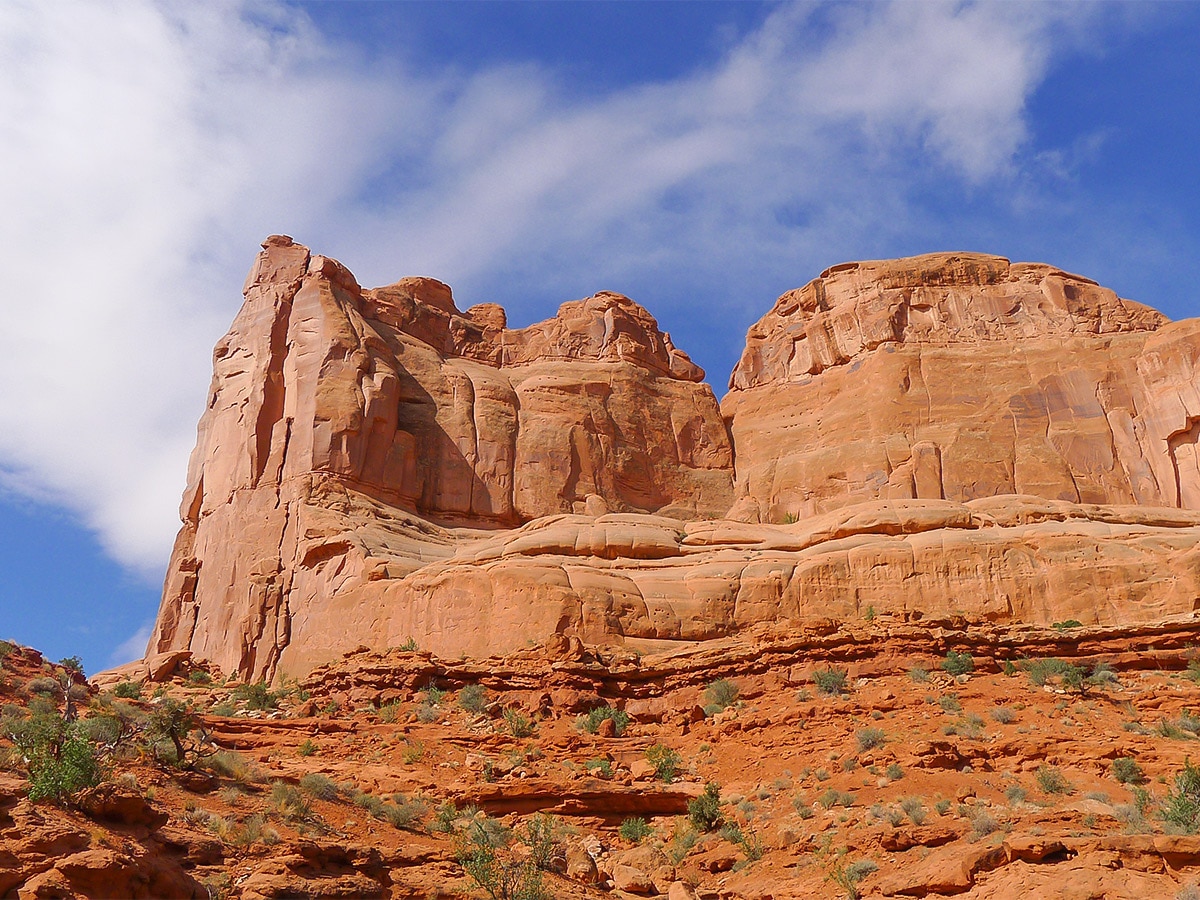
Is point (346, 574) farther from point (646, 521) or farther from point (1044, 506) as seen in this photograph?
point (1044, 506)

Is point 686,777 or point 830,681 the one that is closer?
point 686,777

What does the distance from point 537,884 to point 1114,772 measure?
477 inches

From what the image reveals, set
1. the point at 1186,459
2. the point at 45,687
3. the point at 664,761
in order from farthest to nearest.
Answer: the point at 1186,459 → the point at 664,761 → the point at 45,687

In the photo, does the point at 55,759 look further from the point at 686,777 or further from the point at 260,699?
the point at 260,699

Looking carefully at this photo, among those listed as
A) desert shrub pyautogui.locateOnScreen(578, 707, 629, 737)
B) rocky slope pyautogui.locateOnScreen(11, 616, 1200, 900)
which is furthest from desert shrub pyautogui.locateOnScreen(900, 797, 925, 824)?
desert shrub pyautogui.locateOnScreen(578, 707, 629, 737)

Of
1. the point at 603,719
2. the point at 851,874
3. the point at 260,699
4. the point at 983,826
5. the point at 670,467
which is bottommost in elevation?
the point at 851,874

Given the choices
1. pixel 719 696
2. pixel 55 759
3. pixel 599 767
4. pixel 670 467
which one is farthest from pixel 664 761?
pixel 670 467

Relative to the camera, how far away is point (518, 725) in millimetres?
28156

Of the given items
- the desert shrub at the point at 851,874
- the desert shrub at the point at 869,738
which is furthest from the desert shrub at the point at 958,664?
the desert shrub at the point at 851,874

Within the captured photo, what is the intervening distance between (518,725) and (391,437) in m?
26.9

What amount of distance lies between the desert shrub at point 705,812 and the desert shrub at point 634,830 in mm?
861

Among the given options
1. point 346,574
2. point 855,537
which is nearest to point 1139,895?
point 855,537

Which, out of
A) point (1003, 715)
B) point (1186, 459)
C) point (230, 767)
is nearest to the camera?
point (230, 767)

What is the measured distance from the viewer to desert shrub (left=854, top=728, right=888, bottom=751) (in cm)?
2414
